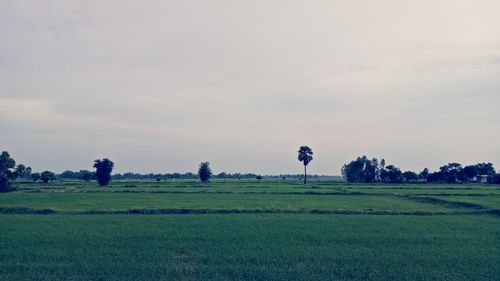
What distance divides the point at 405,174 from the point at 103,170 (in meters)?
99.4

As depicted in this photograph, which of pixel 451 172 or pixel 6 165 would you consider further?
pixel 451 172

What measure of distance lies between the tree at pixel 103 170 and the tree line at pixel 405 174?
293 feet

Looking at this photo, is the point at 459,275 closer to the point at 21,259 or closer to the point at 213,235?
the point at 213,235

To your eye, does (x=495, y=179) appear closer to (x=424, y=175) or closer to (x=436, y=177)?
(x=436, y=177)

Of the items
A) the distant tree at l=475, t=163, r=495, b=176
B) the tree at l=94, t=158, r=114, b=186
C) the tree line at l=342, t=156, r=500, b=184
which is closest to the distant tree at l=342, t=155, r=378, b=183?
the tree line at l=342, t=156, r=500, b=184

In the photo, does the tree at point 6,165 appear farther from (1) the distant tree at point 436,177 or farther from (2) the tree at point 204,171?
(1) the distant tree at point 436,177

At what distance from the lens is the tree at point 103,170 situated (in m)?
84.2

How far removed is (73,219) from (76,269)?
532 inches

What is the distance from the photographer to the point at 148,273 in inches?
541

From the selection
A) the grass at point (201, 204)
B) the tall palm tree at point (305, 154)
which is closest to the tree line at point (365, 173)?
the tall palm tree at point (305, 154)

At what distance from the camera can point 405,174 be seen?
422ft

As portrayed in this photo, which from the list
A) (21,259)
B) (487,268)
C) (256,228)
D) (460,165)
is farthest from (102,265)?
(460,165)

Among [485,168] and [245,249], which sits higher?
[485,168]

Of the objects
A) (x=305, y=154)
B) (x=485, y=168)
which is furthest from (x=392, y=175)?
(x=485, y=168)
